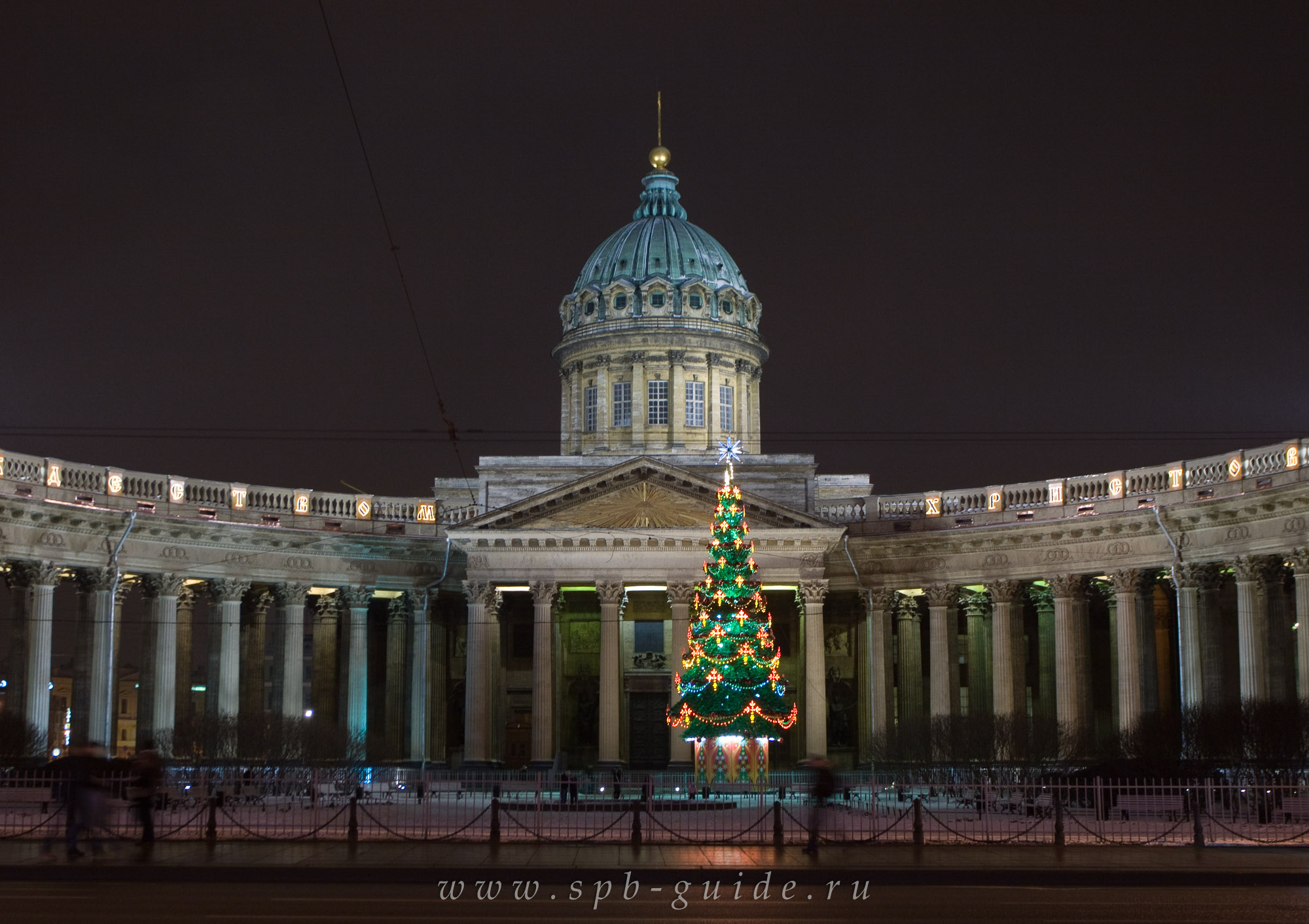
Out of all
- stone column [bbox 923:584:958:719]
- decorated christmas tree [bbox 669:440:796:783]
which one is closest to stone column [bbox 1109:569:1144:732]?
stone column [bbox 923:584:958:719]

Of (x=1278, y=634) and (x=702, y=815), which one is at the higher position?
(x=1278, y=634)

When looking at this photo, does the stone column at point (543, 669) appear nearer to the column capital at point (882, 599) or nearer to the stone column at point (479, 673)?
the stone column at point (479, 673)

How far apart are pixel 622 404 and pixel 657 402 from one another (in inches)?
74.6

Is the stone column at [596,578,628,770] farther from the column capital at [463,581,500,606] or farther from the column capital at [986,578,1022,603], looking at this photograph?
the column capital at [986,578,1022,603]

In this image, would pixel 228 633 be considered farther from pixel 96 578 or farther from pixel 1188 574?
pixel 1188 574

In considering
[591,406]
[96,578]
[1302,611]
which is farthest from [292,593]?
[1302,611]

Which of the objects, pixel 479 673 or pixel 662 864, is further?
pixel 479 673

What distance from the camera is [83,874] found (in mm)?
26359

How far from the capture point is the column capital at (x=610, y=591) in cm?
6600

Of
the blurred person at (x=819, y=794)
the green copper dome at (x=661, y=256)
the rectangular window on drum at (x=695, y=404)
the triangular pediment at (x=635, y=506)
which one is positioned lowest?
the blurred person at (x=819, y=794)

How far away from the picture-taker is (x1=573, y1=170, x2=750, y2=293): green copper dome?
88.8 m

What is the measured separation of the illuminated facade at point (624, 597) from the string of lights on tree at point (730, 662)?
11414mm

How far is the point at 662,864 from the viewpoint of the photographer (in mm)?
28531

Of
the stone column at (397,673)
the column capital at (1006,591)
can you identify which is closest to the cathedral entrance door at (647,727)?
the stone column at (397,673)
